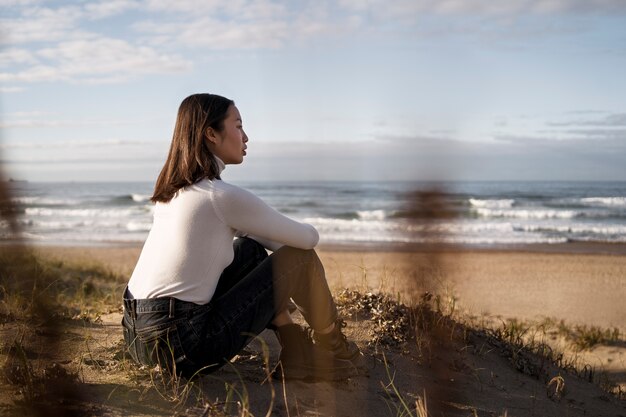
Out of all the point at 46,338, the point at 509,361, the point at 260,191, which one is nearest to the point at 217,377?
the point at 46,338

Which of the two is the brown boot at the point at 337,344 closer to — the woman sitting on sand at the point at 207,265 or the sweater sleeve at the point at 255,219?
the woman sitting on sand at the point at 207,265

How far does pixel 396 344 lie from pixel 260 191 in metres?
32.9

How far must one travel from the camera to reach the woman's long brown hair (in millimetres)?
3115

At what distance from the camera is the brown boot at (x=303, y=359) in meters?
3.49

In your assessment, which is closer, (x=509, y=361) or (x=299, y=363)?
(x=299, y=363)

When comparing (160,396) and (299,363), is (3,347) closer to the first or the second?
(160,396)

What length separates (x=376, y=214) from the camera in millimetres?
24031

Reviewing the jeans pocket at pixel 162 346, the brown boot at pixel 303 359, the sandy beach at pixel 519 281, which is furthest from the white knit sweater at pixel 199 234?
the sandy beach at pixel 519 281

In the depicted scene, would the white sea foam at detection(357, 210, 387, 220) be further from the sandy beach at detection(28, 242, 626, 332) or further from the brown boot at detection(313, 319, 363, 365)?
the brown boot at detection(313, 319, 363, 365)

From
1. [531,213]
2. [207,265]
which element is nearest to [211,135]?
[207,265]

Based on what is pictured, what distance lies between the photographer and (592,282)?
1032cm

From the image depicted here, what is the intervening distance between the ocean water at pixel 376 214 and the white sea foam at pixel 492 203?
1.6 inches

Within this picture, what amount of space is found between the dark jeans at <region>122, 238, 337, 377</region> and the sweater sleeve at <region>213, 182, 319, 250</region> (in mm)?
147

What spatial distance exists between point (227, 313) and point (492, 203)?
1024 inches
